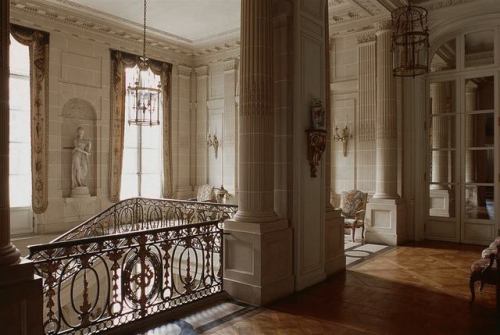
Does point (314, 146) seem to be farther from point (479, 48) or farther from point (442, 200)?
point (479, 48)

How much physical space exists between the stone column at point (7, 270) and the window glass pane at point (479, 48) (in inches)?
311

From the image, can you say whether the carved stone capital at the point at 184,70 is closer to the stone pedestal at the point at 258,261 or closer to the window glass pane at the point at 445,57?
the window glass pane at the point at 445,57

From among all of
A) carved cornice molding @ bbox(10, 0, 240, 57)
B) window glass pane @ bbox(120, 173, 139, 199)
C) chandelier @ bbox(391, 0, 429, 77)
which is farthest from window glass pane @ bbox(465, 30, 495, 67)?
window glass pane @ bbox(120, 173, 139, 199)

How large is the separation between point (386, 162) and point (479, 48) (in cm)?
280

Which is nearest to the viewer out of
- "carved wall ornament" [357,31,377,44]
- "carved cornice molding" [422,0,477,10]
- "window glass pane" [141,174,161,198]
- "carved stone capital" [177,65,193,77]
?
"carved cornice molding" [422,0,477,10]

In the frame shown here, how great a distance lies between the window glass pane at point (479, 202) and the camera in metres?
7.52

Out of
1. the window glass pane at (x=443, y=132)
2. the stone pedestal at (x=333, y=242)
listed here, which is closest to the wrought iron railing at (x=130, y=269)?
the stone pedestal at (x=333, y=242)

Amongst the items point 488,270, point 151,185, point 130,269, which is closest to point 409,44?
point 488,270

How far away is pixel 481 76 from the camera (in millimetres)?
7656

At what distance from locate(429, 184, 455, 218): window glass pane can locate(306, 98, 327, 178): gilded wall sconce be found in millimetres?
4235

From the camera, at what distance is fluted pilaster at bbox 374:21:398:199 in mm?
8070

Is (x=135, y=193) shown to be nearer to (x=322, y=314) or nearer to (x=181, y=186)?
(x=181, y=186)

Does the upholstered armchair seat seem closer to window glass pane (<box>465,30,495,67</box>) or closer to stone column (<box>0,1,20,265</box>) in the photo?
stone column (<box>0,1,20,265</box>)

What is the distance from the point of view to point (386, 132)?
812 cm
